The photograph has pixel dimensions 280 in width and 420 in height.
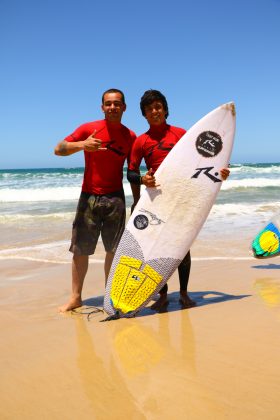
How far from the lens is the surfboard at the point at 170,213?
305 centimetres

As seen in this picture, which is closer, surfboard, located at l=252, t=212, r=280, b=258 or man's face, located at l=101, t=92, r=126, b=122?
man's face, located at l=101, t=92, r=126, b=122

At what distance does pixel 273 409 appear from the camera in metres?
1.61

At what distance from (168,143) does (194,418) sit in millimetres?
2119

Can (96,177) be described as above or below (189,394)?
above

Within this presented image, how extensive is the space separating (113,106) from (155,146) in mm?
452

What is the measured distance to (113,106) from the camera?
3078 millimetres

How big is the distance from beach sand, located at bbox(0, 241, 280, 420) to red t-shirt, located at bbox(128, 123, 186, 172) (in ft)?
3.88

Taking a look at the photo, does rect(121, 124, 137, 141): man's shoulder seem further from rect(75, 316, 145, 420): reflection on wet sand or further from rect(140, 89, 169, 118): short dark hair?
rect(75, 316, 145, 420): reflection on wet sand

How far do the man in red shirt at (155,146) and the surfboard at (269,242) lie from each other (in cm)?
162

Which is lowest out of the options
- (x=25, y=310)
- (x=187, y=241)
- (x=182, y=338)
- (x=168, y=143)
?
(x=25, y=310)

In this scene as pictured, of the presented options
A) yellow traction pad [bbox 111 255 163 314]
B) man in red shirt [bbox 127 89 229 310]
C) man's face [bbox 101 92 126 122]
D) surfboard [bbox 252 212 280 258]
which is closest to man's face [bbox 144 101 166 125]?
man in red shirt [bbox 127 89 229 310]

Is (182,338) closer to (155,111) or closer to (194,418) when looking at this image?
(194,418)

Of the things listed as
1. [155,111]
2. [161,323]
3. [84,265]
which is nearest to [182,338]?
[161,323]

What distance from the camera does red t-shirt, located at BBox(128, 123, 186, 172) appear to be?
122 inches
